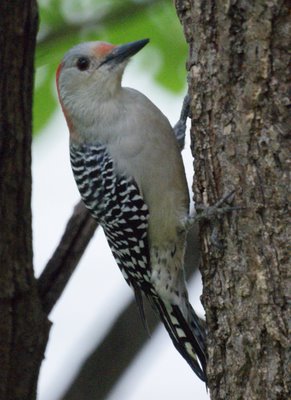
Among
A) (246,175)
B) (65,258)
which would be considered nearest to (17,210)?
(65,258)

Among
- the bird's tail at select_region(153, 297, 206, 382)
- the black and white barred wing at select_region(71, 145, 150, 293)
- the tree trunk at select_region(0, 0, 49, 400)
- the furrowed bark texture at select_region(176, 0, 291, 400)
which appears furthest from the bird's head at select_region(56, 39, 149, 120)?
the bird's tail at select_region(153, 297, 206, 382)

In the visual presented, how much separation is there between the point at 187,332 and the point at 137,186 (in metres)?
0.83

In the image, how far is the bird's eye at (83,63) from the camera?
524 cm

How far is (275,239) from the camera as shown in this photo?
3.74m

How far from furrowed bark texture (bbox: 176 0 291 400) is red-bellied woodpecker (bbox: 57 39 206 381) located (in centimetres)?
85

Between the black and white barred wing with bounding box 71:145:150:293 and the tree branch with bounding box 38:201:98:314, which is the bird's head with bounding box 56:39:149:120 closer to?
the black and white barred wing with bounding box 71:145:150:293

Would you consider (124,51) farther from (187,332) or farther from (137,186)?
(187,332)

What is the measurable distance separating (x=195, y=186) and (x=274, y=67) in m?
0.71

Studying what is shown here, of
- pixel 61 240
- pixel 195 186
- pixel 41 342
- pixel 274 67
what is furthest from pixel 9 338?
pixel 274 67

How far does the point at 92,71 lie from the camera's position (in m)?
5.27

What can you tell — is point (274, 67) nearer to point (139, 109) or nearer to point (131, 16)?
point (139, 109)

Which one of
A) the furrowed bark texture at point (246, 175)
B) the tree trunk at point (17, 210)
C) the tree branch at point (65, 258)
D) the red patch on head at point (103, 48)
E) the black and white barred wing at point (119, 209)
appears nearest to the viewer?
the furrowed bark texture at point (246, 175)

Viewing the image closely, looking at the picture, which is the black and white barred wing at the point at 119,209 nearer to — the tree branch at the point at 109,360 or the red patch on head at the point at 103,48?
the tree branch at the point at 109,360

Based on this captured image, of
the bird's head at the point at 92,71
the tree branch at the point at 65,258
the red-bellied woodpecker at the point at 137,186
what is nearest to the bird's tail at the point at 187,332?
the red-bellied woodpecker at the point at 137,186
